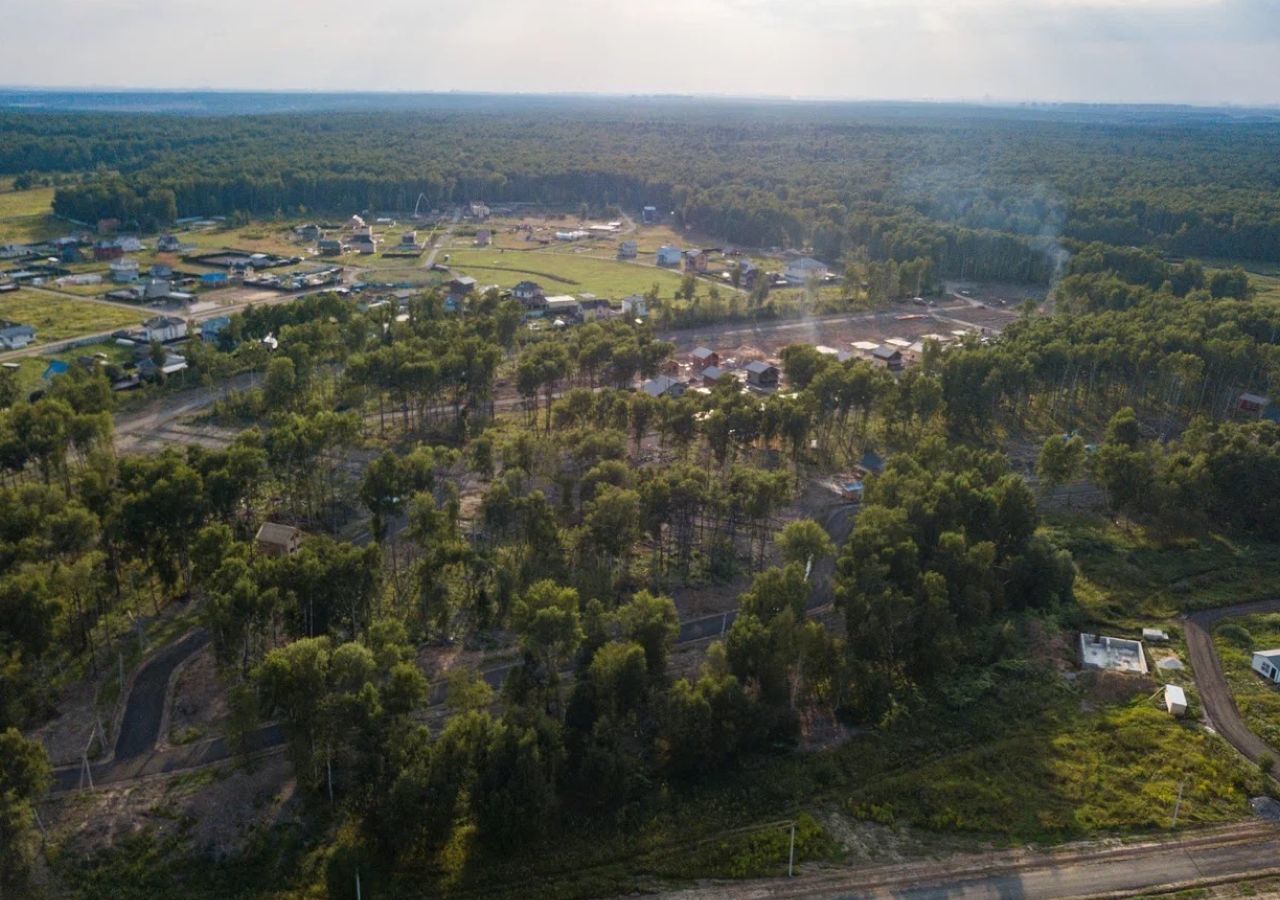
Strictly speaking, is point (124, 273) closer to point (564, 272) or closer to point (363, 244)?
point (363, 244)

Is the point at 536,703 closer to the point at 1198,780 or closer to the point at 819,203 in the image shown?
the point at 1198,780

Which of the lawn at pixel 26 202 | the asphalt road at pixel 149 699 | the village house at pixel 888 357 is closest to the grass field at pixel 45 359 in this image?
the asphalt road at pixel 149 699

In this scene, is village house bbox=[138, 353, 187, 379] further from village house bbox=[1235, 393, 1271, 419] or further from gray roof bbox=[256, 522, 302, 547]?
village house bbox=[1235, 393, 1271, 419]

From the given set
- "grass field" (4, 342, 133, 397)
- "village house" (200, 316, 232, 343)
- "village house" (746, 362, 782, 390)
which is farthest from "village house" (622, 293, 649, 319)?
"grass field" (4, 342, 133, 397)

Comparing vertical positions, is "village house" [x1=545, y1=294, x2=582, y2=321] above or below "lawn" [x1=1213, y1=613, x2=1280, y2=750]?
above

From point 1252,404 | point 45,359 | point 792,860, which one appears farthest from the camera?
point 45,359

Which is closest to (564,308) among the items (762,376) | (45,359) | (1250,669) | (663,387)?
(762,376)
